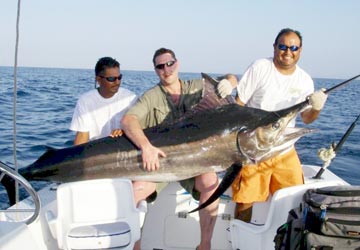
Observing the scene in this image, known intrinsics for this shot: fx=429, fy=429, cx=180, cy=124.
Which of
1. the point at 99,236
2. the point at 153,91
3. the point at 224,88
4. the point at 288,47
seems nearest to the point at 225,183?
the point at 224,88

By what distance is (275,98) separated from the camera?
131 inches

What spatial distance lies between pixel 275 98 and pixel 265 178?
63cm

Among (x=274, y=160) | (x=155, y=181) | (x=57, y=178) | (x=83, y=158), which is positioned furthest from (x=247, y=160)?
(x=57, y=178)

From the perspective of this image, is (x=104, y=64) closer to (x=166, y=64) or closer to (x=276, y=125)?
(x=166, y=64)

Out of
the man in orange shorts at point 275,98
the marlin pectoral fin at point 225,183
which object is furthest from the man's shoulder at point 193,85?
the marlin pectoral fin at point 225,183

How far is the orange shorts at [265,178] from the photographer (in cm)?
307

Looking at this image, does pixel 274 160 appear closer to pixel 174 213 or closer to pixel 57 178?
pixel 174 213

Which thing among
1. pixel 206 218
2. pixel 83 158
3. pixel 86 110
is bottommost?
pixel 206 218

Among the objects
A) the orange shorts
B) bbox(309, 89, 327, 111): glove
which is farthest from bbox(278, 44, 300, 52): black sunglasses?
the orange shorts

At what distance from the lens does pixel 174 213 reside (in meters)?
3.34

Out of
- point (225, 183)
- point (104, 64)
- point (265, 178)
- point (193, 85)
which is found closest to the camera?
point (225, 183)

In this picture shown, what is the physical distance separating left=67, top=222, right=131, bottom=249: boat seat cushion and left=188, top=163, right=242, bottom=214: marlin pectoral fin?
17.8 inches

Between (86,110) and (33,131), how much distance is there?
6.08 metres

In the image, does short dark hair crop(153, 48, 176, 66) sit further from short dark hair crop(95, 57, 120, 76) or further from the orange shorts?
the orange shorts
